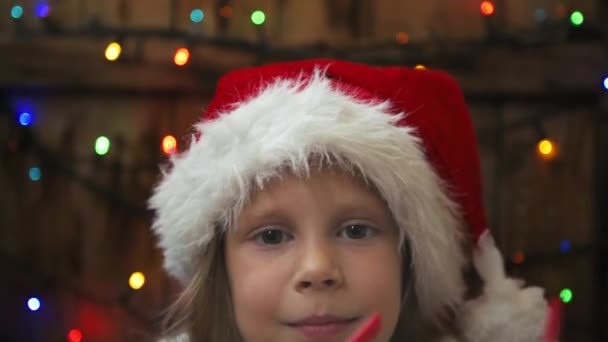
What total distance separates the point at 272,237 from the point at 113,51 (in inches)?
33.7

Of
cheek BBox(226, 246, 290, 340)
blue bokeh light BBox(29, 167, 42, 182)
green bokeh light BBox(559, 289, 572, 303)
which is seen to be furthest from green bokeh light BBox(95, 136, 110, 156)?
green bokeh light BBox(559, 289, 572, 303)

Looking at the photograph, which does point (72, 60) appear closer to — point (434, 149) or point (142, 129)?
point (142, 129)

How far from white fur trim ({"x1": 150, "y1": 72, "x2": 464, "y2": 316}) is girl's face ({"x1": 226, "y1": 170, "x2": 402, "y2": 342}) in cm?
3

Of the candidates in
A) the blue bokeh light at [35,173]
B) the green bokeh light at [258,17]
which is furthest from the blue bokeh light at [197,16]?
the blue bokeh light at [35,173]

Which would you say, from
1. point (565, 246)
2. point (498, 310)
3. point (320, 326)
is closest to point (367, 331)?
point (320, 326)

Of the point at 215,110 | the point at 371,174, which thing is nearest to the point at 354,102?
the point at 371,174

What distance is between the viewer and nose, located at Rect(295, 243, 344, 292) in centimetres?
95

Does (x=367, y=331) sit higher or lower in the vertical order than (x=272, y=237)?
lower

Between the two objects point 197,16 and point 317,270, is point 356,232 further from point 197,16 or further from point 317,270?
point 197,16

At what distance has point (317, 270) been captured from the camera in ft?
3.10

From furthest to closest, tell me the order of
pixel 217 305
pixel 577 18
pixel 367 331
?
pixel 577 18 < pixel 217 305 < pixel 367 331

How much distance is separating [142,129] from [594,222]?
3.16 feet

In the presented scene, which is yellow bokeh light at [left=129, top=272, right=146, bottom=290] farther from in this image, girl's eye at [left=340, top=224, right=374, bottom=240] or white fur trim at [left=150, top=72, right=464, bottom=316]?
girl's eye at [left=340, top=224, right=374, bottom=240]

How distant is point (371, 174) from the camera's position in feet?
3.27
